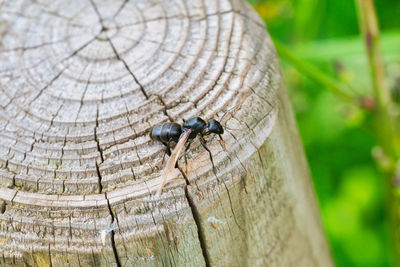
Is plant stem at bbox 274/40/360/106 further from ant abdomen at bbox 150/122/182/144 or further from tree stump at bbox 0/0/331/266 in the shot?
ant abdomen at bbox 150/122/182/144

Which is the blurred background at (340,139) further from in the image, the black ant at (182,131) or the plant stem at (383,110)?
the black ant at (182,131)

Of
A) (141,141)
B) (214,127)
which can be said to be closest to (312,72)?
(214,127)

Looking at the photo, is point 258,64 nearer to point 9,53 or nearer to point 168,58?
point 168,58

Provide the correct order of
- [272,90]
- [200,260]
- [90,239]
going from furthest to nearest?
[272,90] → [200,260] → [90,239]

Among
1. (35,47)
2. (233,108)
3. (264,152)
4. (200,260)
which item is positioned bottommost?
(200,260)

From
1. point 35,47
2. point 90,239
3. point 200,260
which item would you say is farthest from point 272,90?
point 35,47

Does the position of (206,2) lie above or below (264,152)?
above

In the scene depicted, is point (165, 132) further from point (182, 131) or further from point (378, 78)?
point (378, 78)
